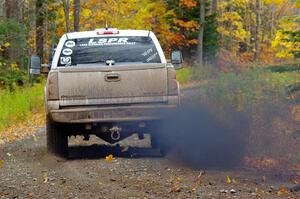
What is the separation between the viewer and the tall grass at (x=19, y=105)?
17.5m

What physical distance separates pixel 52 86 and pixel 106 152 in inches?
84.7

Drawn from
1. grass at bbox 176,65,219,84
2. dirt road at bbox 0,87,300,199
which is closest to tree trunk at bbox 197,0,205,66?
grass at bbox 176,65,219,84

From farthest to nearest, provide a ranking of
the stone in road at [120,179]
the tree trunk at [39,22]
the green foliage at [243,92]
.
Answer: the tree trunk at [39,22], the green foliage at [243,92], the stone in road at [120,179]

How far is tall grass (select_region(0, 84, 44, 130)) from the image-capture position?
1745 centimetres

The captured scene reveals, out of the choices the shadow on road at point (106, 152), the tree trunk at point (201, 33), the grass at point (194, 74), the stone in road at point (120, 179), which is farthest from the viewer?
the tree trunk at point (201, 33)

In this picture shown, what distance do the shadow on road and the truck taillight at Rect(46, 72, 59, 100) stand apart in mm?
1503

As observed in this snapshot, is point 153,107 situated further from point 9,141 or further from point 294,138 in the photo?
point 9,141

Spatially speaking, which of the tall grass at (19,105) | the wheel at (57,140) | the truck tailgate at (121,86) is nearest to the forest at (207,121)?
the tall grass at (19,105)

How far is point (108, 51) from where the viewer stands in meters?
11.1

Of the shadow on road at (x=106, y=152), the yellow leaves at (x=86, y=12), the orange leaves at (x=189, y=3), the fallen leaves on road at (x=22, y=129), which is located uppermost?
the orange leaves at (x=189, y=3)

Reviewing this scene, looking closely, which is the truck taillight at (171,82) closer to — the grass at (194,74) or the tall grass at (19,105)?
the tall grass at (19,105)

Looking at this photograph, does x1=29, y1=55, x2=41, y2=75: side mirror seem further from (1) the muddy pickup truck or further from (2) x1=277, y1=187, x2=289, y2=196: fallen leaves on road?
(2) x1=277, y1=187, x2=289, y2=196: fallen leaves on road

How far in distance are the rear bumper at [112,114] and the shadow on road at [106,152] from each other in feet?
3.49

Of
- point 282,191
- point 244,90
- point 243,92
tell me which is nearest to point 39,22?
point 244,90
